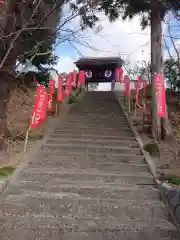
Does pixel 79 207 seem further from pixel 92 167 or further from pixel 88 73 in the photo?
pixel 88 73

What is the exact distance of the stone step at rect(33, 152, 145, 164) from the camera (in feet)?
29.3

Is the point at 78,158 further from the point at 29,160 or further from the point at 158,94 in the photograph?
the point at 158,94

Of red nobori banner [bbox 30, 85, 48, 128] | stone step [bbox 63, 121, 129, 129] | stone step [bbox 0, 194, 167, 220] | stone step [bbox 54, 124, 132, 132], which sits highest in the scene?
red nobori banner [bbox 30, 85, 48, 128]

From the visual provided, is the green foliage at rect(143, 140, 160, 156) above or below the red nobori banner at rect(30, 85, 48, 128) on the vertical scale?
below

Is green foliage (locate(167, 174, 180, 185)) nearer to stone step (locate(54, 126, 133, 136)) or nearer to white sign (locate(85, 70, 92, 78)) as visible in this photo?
stone step (locate(54, 126, 133, 136))

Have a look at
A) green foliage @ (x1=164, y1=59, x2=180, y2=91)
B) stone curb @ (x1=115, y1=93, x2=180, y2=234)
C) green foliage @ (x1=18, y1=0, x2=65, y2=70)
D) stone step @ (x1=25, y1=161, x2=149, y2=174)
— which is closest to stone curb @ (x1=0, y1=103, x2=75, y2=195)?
stone step @ (x1=25, y1=161, x2=149, y2=174)

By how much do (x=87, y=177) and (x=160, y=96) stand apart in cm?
453

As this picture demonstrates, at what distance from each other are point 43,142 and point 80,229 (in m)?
5.76

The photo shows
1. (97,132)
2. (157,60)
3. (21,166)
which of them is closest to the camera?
(21,166)

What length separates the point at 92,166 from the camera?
8562 millimetres

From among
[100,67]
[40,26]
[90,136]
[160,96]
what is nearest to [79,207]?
[40,26]

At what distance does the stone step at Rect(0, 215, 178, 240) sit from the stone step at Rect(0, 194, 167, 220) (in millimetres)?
223

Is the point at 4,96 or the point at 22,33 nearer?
the point at 22,33

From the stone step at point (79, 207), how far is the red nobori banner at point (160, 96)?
4.91m
